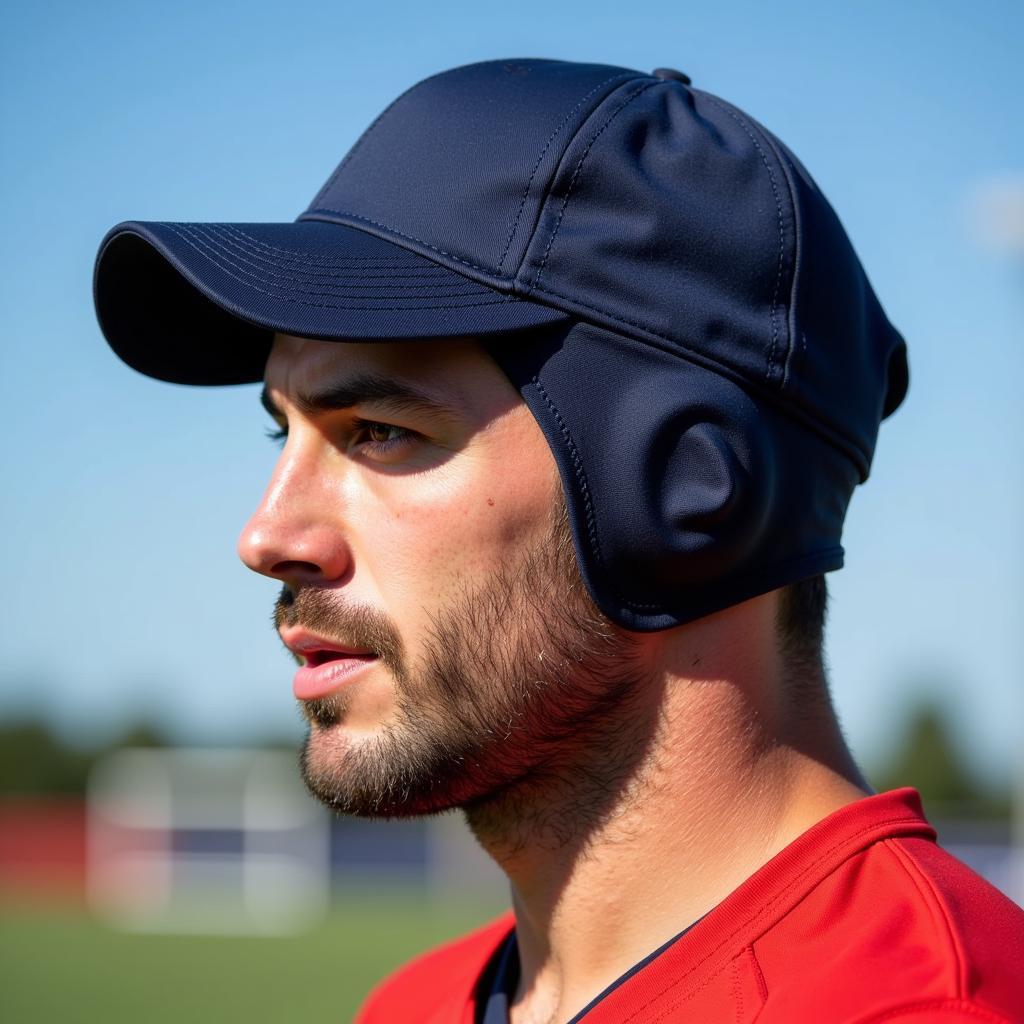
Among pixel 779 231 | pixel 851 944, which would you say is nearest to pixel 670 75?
pixel 779 231

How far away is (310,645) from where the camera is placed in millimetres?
2363

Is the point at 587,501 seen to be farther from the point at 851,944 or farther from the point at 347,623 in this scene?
the point at 851,944

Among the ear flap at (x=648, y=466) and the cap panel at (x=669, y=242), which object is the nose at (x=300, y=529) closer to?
the ear flap at (x=648, y=466)

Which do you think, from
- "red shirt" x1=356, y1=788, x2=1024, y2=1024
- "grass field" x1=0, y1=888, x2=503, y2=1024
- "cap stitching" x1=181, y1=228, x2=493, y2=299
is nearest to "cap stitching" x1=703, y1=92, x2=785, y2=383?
"cap stitching" x1=181, y1=228, x2=493, y2=299

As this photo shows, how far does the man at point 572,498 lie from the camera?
7.20ft

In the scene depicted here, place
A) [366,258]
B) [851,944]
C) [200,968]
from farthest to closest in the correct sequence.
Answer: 1. [200,968]
2. [366,258]
3. [851,944]

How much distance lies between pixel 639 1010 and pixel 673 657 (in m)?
0.55

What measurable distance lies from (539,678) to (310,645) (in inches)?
15.8

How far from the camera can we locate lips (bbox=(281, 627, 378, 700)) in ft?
7.55

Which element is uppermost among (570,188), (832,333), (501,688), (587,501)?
(570,188)

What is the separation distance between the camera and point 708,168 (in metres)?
2.31

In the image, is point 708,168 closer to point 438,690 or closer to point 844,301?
point 844,301

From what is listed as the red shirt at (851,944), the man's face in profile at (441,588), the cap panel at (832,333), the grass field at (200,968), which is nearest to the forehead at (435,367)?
the man's face in profile at (441,588)

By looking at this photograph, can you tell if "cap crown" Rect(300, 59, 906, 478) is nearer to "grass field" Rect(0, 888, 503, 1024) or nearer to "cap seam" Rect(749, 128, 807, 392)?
"cap seam" Rect(749, 128, 807, 392)
